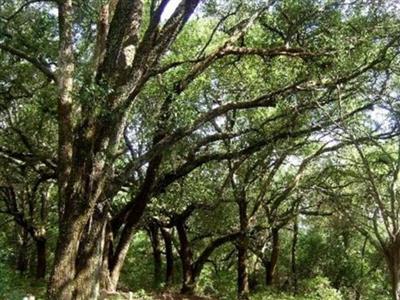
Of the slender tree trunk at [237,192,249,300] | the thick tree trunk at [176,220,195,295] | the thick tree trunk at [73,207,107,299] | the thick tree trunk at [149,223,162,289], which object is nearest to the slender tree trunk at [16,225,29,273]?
the thick tree trunk at [149,223,162,289]

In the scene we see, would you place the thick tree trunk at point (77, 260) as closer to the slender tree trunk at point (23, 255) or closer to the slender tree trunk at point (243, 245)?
the slender tree trunk at point (243, 245)

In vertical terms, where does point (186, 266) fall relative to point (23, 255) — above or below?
below

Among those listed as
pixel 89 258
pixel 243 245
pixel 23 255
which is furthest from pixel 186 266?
pixel 89 258

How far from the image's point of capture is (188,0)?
7.72m

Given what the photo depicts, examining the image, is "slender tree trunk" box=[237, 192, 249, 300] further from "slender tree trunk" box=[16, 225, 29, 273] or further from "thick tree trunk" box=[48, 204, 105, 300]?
"slender tree trunk" box=[16, 225, 29, 273]

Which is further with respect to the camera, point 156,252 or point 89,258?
point 156,252

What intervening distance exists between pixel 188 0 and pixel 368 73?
15.2 ft

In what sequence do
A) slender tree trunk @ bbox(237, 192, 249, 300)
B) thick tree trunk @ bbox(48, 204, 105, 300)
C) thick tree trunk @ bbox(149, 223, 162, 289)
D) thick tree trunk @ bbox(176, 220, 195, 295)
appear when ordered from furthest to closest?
thick tree trunk @ bbox(149, 223, 162, 289) < thick tree trunk @ bbox(176, 220, 195, 295) < slender tree trunk @ bbox(237, 192, 249, 300) < thick tree trunk @ bbox(48, 204, 105, 300)

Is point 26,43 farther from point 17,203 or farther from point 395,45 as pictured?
point 17,203

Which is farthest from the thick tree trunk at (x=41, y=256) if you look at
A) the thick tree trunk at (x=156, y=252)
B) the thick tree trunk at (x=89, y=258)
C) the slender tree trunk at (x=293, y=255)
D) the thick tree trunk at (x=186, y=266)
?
the thick tree trunk at (x=89, y=258)

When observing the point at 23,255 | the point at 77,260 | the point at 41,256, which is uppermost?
the point at 23,255

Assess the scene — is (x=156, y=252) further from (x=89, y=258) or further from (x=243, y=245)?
(x=89, y=258)

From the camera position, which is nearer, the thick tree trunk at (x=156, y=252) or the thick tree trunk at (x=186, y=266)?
the thick tree trunk at (x=186, y=266)

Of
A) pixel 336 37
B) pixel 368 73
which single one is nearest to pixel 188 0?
pixel 336 37
